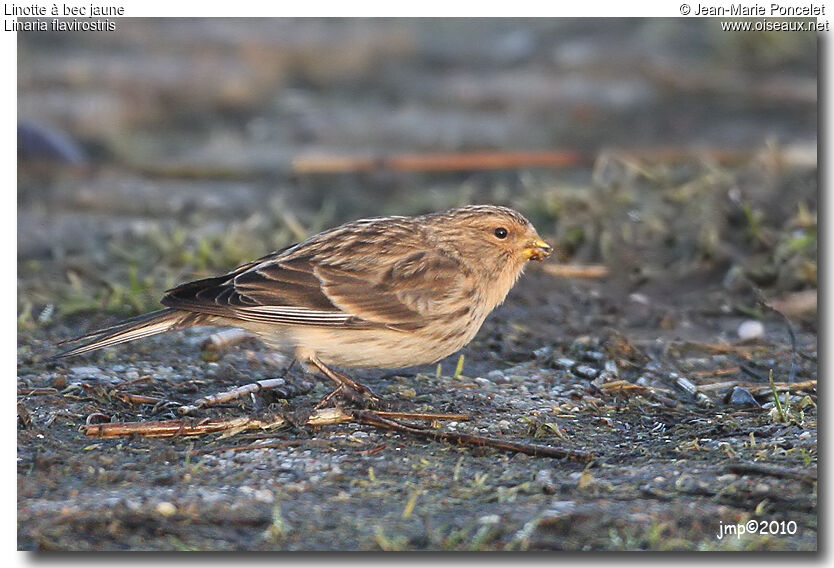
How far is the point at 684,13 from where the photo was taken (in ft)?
19.6

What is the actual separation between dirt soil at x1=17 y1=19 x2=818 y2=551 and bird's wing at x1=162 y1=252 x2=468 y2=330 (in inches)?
16.8

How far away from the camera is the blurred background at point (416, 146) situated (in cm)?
747

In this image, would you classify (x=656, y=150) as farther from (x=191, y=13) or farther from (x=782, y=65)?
(x=191, y=13)

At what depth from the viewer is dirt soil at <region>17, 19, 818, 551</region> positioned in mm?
4383

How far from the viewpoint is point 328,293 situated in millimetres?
5578

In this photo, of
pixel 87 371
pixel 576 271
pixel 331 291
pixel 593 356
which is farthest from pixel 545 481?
pixel 576 271

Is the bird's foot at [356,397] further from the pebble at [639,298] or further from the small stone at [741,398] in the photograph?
the pebble at [639,298]

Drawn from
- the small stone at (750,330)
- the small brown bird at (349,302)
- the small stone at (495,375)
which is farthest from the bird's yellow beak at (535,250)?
the small stone at (750,330)

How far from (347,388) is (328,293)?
0.46 m

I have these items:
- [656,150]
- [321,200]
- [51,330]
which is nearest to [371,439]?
[51,330]

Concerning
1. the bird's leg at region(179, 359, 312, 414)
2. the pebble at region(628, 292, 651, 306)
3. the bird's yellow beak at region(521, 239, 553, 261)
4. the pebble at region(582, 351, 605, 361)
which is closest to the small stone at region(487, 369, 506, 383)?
the pebble at region(582, 351, 605, 361)

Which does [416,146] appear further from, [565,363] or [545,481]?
[545,481]

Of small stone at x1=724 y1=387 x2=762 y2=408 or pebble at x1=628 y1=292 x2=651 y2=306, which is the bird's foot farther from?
pebble at x1=628 y1=292 x2=651 y2=306

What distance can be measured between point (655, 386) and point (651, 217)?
2347 millimetres
